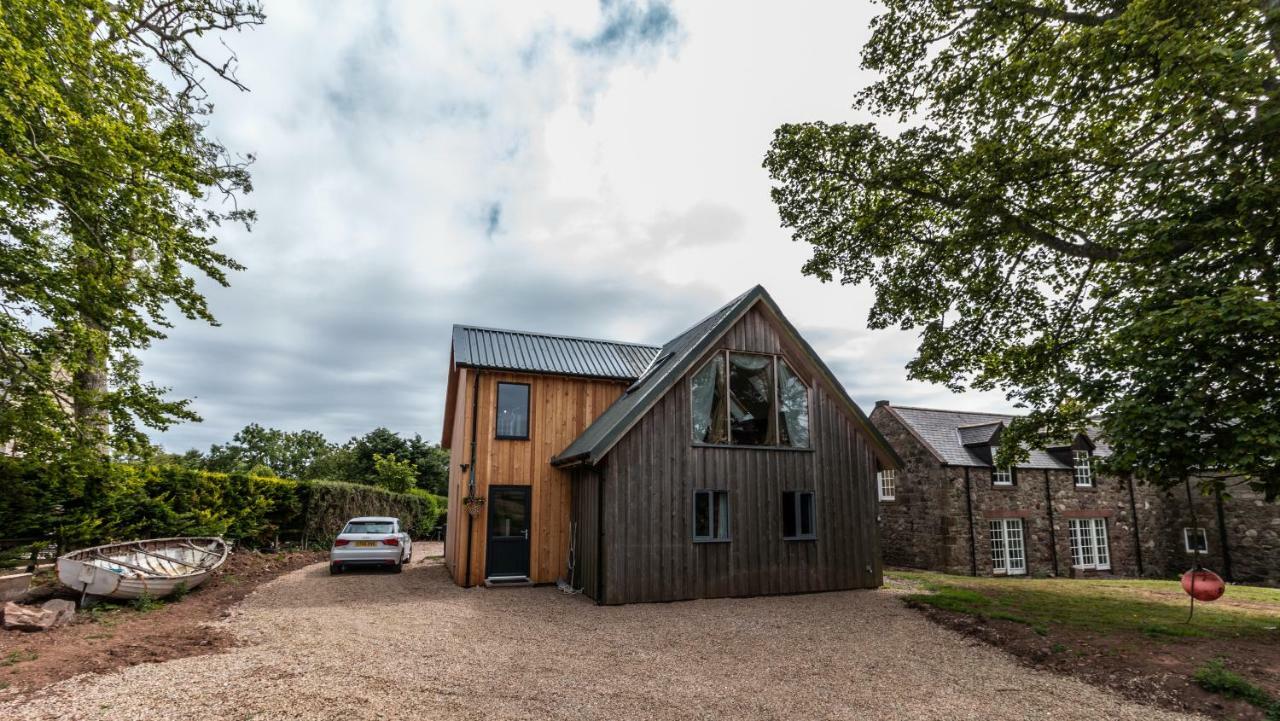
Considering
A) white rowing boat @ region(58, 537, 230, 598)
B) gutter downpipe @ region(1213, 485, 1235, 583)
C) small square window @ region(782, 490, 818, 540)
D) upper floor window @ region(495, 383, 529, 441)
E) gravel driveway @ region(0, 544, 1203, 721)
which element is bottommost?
gutter downpipe @ region(1213, 485, 1235, 583)

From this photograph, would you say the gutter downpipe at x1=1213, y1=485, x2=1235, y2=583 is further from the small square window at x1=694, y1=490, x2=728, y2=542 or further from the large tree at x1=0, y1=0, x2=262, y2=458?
the large tree at x1=0, y1=0, x2=262, y2=458

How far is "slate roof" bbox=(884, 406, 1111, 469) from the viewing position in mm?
21453

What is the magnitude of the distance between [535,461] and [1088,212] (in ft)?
44.6

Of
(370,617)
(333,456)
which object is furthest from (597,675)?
(333,456)

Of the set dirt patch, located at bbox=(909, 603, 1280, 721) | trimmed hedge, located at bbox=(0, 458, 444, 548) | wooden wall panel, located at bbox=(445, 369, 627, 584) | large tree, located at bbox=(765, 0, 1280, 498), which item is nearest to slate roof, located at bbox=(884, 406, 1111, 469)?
large tree, located at bbox=(765, 0, 1280, 498)

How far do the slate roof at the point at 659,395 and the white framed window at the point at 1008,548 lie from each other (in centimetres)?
1116

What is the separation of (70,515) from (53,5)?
933cm

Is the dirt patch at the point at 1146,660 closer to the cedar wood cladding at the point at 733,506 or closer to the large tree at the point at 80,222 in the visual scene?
the cedar wood cladding at the point at 733,506

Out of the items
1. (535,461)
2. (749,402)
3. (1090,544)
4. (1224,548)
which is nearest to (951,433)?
(1090,544)

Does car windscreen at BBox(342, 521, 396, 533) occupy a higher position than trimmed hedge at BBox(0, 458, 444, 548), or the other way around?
trimmed hedge at BBox(0, 458, 444, 548)

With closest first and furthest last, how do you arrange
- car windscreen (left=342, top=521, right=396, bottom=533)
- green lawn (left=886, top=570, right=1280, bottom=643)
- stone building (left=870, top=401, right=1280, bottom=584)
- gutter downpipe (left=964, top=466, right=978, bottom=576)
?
green lawn (left=886, top=570, right=1280, bottom=643)
car windscreen (left=342, top=521, right=396, bottom=533)
gutter downpipe (left=964, top=466, right=978, bottom=576)
stone building (left=870, top=401, right=1280, bottom=584)

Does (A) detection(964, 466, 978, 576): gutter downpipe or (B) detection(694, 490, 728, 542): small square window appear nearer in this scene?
(B) detection(694, 490, 728, 542): small square window

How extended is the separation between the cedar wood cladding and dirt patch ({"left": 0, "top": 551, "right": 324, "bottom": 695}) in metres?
6.57

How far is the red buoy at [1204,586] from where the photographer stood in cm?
820
